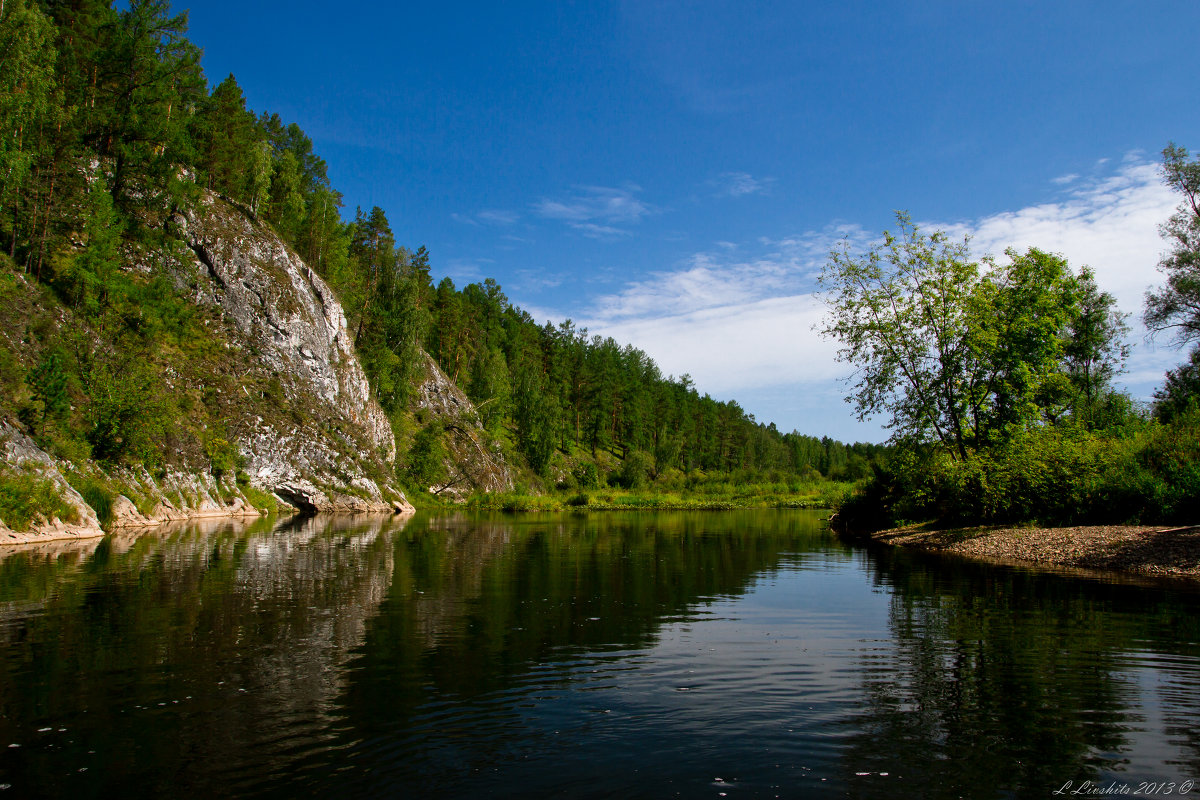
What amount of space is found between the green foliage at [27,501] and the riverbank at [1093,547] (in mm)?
41337

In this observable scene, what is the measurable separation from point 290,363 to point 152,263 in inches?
571

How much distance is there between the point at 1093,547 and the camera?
1009 inches

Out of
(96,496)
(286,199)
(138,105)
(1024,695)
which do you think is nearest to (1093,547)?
(1024,695)

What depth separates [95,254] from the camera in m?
47.1

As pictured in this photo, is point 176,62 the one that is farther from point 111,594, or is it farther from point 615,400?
point 615,400

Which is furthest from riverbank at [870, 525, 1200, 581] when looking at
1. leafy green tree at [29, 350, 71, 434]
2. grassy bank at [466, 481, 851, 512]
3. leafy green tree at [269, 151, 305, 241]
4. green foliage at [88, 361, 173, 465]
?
leafy green tree at [269, 151, 305, 241]

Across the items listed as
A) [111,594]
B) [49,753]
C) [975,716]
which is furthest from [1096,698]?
[111,594]

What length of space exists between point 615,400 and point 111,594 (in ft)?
441

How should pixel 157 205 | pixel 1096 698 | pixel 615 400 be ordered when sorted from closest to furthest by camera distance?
pixel 1096 698 → pixel 157 205 → pixel 615 400

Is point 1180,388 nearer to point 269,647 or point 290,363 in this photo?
point 269,647

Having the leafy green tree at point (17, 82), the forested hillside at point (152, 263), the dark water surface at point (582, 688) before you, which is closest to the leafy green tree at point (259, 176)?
the forested hillside at point (152, 263)

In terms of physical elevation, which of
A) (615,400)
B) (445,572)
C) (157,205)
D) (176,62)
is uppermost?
(176,62)

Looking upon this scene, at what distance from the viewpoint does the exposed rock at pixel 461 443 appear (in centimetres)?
9038

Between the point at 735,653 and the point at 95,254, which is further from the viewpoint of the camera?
the point at 95,254
